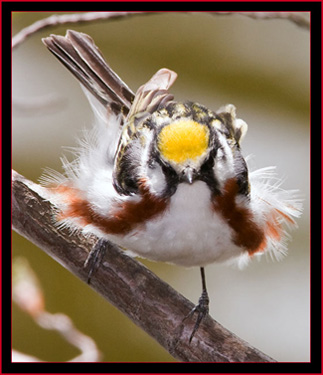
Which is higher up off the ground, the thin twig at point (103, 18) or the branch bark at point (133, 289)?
the thin twig at point (103, 18)

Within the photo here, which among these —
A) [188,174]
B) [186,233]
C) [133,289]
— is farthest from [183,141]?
[133,289]

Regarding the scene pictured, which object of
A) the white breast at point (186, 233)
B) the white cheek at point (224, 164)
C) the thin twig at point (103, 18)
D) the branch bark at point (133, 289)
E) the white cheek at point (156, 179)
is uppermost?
the thin twig at point (103, 18)

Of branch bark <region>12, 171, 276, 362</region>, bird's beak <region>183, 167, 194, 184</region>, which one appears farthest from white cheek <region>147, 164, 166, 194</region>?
branch bark <region>12, 171, 276, 362</region>

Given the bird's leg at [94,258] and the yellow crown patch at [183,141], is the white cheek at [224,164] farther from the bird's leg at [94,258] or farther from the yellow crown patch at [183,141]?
the bird's leg at [94,258]

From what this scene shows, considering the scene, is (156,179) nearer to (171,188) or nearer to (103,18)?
(171,188)

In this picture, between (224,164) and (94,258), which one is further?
(94,258)

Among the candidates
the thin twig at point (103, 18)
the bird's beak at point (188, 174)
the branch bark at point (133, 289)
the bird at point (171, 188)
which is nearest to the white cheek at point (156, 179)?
the bird at point (171, 188)
